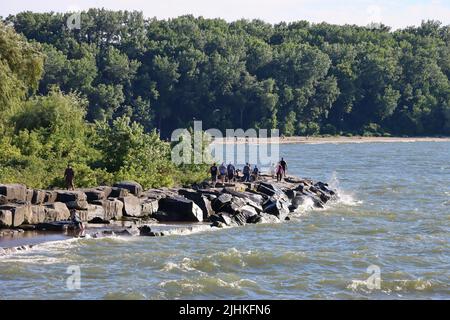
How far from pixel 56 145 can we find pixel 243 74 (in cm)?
8614

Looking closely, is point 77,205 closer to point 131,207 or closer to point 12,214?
point 131,207

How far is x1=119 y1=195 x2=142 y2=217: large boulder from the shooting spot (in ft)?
120

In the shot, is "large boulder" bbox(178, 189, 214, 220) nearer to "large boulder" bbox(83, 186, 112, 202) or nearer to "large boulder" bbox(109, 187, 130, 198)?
"large boulder" bbox(109, 187, 130, 198)

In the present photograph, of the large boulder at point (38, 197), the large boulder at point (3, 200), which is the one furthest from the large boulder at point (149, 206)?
the large boulder at point (3, 200)

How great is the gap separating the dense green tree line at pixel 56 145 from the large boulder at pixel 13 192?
12.9 feet

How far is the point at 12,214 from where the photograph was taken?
32.4 m

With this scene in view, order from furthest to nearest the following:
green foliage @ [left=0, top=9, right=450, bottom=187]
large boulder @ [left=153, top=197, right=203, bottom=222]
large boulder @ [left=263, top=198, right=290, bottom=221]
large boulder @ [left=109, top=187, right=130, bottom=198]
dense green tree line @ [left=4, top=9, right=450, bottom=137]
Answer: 1. dense green tree line @ [left=4, top=9, right=450, bottom=137]
2. green foliage @ [left=0, top=9, right=450, bottom=187]
3. large boulder @ [left=263, top=198, right=290, bottom=221]
4. large boulder @ [left=109, top=187, right=130, bottom=198]
5. large boulder @ [left=153, top=197, right=203, bottom=222]

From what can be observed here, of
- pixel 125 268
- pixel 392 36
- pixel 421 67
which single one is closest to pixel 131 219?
pixel 125 268

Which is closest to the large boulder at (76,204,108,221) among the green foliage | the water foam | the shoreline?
the water foam

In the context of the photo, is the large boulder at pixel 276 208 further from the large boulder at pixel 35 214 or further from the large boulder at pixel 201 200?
the large boulder at pixel 35 214

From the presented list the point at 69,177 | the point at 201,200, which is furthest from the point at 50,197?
the point at 201,200

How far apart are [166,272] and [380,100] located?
120 metres

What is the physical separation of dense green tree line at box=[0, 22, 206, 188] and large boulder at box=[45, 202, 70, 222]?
495 centimetres

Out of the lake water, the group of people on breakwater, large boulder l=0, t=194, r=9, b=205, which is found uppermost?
the group of people on breakwater
